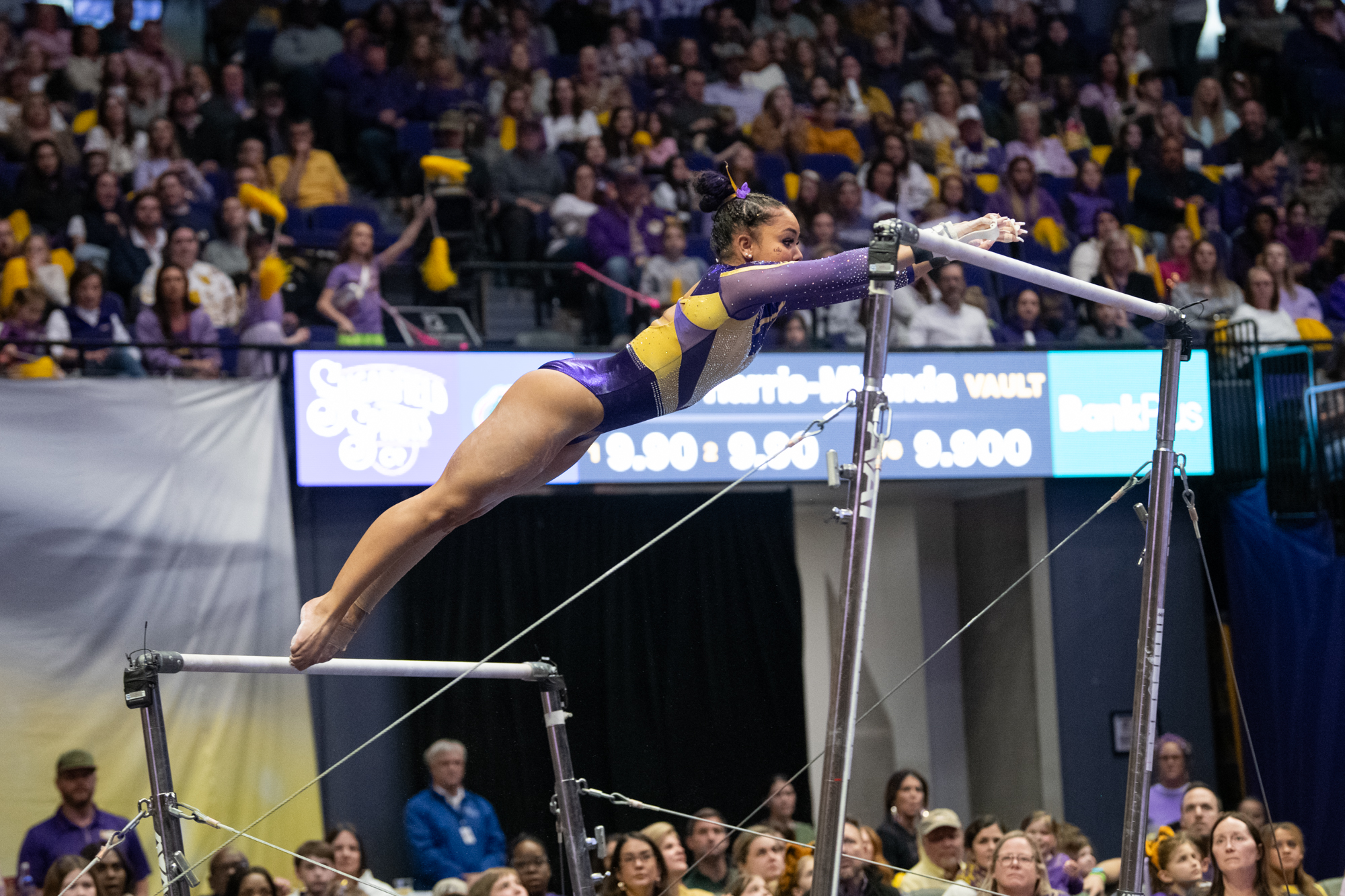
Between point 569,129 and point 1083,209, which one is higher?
point 569,129

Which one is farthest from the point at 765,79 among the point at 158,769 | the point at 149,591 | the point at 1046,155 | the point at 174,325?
the point at 158,769

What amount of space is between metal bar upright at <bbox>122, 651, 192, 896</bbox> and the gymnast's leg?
38cm

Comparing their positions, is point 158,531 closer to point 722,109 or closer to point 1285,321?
point 722,109

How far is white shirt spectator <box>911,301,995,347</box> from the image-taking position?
8.28 meters

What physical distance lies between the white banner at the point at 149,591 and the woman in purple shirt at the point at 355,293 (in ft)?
1.86

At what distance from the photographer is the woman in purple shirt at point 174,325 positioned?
23.5 ft

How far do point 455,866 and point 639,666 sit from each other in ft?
5.95

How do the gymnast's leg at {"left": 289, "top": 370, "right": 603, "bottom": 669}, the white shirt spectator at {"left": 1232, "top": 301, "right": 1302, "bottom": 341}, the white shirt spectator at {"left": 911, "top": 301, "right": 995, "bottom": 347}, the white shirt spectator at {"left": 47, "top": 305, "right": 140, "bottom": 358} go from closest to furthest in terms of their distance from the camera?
the gymnast's leg at {"left": 289, "top": 370, "right": 603, "bottom": 669} → the white shirt spectator at {"left": 47, "top": 305, "right": 140, "bottom": 358} → the white shirt spectator at {"left": 911, "top": 301, "right": 995, "bottom": 347} → the white shirt spectator at {"left": 1232, "top": 301, "right": 1302, "bottom": 341}

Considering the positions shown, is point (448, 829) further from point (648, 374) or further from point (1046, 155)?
point (1046, 155)

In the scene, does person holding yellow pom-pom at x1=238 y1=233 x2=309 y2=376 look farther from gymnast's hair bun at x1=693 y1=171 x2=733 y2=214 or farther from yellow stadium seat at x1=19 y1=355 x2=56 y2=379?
gymnast's hair bun at x1=693 y1=171 x2=733 y2=214

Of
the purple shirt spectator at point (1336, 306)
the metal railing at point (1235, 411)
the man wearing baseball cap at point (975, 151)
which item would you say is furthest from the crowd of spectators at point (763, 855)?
the man wearing baseball cap at point (975, 151)

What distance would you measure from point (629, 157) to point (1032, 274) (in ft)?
19.8

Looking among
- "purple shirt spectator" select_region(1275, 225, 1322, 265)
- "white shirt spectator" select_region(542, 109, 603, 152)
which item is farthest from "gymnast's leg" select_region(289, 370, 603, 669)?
"purple shirt spectator" select_region(1275, 225, 1322, 265)

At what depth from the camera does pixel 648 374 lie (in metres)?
3.31
